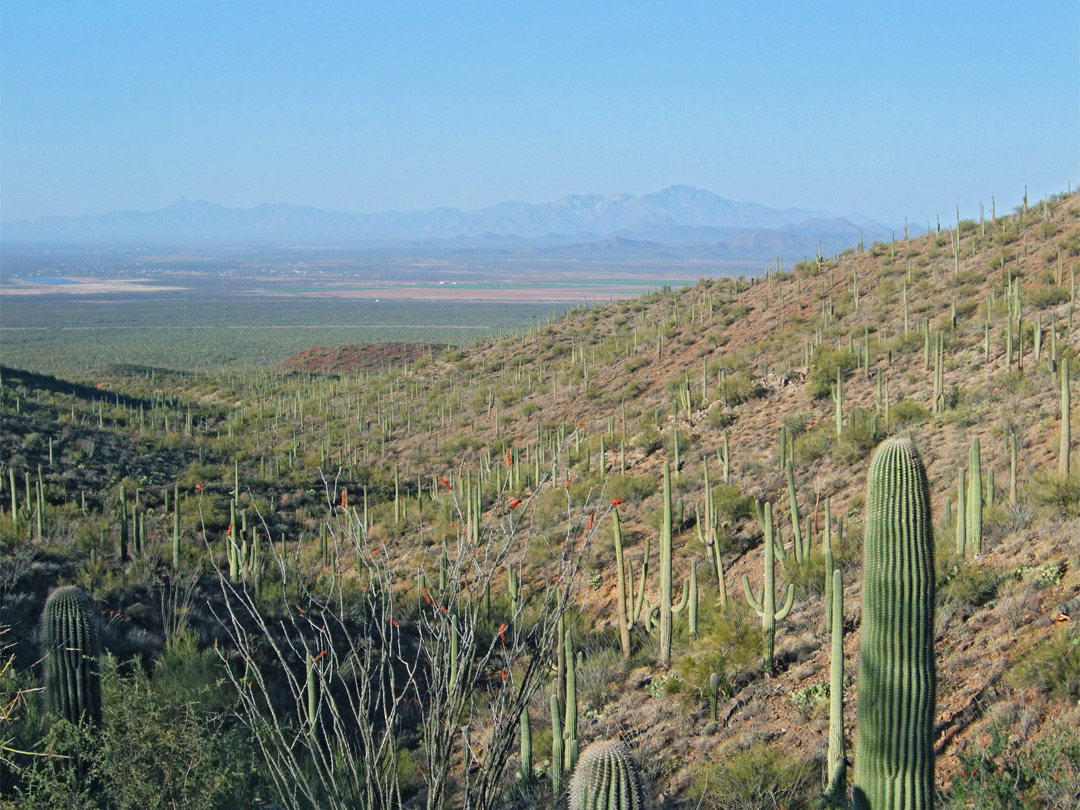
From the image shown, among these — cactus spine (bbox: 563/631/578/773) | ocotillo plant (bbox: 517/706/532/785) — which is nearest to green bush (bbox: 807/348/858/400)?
cactus spine (bbox: 563/631/578/773)

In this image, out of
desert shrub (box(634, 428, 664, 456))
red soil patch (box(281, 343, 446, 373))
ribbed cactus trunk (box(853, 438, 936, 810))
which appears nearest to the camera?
ribbed cactus trunk (box(853, 438, 936, 810))

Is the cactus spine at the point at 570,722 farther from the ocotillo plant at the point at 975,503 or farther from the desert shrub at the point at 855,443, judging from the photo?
the desert shrub at the point at 855,443

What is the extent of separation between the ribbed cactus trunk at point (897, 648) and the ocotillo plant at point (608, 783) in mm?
1766

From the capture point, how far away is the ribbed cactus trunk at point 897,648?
17.6 feet

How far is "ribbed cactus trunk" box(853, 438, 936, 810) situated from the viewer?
17.6 feet

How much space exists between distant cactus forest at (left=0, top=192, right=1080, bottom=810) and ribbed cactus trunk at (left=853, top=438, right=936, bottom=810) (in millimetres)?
20

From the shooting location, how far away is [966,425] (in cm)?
1377

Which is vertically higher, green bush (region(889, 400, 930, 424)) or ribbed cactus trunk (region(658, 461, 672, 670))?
green bush (region(889, 400, 930, 424))

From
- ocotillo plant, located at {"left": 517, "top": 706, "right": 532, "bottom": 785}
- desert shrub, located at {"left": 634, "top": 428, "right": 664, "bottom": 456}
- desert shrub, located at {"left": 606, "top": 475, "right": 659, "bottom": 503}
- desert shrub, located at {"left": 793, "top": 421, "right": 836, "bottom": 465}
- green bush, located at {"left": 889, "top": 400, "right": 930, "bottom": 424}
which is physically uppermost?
green bush, located at {"left": 889, "top": 400, "right": 930, "bottom": 424}

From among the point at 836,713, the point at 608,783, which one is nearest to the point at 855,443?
the point at 836,713

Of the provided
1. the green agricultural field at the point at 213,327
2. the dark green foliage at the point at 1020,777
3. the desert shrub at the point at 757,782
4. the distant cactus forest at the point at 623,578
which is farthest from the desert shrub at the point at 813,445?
the green agricultural field at the point at 213,327

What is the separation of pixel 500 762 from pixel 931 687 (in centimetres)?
281

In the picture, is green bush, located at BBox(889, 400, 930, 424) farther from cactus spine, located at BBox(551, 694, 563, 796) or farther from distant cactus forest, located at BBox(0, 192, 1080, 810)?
cactus spine, located at BBox(551, 694, 563, 796)

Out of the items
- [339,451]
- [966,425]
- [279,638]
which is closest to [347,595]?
[279,638]
